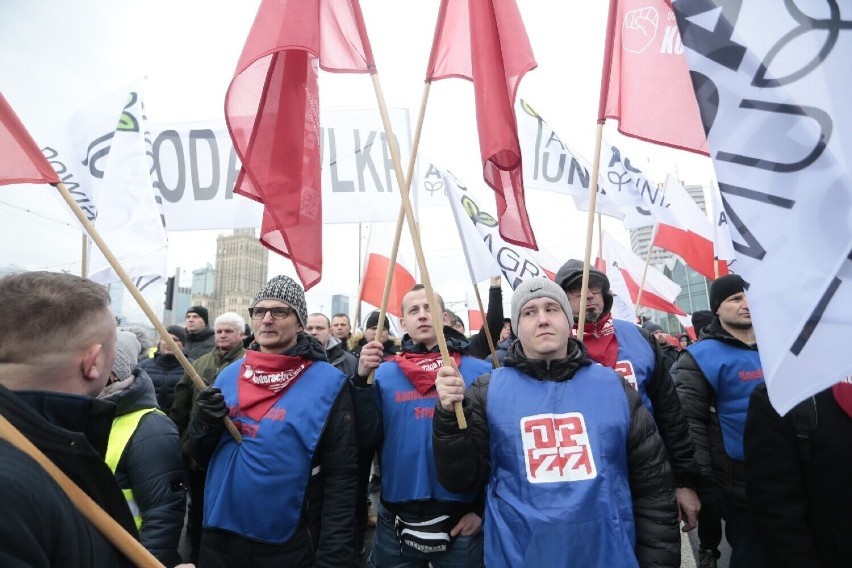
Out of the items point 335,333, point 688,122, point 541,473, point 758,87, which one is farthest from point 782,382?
point 335,333

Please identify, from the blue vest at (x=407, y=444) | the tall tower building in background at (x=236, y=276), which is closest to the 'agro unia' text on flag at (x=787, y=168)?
the blue vest at (x=407, y=444)

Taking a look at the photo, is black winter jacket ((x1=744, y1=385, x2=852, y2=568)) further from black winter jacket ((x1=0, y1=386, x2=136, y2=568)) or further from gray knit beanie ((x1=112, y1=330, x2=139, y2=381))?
gray knit beanie ((x1=112, y1=330, x2=139, y2=381))

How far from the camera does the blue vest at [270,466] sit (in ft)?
7.39

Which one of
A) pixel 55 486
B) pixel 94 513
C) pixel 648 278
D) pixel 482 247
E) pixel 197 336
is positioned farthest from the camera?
pixel 648 278

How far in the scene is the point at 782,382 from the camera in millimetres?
1220

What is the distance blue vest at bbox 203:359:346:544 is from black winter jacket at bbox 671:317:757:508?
2.21 m

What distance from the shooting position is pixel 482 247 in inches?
167

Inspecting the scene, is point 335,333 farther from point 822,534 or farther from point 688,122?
point 822,534

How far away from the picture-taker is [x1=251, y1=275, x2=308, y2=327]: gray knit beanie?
2.74 m

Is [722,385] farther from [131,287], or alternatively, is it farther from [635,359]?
[131,287]

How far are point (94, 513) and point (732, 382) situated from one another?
3212 millimetres

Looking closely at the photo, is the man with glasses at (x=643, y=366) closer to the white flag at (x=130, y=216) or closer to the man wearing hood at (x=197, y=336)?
the white flag at (x=130, y=216)

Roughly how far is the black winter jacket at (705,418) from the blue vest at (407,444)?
1447 millimetres

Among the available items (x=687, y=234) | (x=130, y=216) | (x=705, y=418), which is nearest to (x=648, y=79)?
(x=705, y=418)
